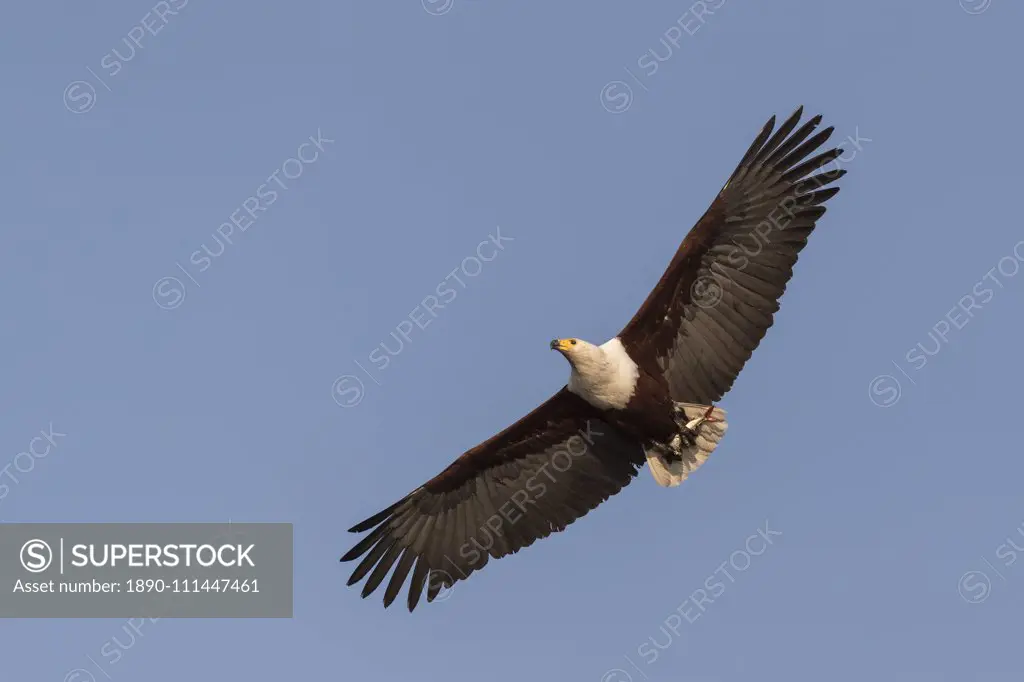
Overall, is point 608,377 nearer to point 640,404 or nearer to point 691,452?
point 640,404

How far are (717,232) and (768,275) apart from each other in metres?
0.77

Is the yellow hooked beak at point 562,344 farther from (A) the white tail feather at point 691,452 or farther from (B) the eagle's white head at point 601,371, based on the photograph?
(A) the white tail feather at point 691,452

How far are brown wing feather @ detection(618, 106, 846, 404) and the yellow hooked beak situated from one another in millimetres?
771

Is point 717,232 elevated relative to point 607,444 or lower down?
elevated

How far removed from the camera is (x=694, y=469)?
63.2 feet

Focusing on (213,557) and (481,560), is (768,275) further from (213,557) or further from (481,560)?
(213,557)

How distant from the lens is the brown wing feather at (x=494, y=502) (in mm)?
19672

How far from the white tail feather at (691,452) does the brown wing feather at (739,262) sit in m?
A: 0.31

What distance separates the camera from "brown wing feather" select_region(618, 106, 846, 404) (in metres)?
18.8

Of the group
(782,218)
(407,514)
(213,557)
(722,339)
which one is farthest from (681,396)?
(213,557)

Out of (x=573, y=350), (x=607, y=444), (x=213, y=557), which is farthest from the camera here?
(x=213, y=557)

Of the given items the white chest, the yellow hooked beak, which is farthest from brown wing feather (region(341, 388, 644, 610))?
the yellow hooked beak

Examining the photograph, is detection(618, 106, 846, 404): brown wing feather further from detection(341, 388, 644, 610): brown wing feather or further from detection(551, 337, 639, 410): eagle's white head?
detection(341, 388, 644, 610): brown wing feather

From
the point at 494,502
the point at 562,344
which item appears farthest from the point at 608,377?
the point at 494,502
